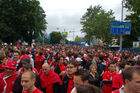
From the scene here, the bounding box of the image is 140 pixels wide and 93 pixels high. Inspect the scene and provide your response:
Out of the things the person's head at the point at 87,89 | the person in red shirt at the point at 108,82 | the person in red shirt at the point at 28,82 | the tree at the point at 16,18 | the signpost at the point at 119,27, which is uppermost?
the tree at the point at 16,18

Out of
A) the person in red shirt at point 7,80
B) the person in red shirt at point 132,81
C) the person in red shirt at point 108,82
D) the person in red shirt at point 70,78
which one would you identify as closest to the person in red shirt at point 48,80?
the person in red shirt at point 70,78

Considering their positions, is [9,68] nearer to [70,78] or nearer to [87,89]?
[70,78]

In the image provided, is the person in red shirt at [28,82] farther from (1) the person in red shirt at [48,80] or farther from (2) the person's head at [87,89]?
(1) the person in red shirt at [48,80]

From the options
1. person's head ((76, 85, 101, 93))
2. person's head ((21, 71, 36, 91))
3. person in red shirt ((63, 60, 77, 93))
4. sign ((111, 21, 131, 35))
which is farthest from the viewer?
sign ((111, 21, 131, 35))

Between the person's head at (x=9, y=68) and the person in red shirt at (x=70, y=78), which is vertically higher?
the person's head at (x=9, y=68)

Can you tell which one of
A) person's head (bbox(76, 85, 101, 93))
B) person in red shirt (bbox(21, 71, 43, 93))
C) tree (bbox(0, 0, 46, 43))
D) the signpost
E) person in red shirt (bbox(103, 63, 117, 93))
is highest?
tree (bbox(0, 0, 46, 43))

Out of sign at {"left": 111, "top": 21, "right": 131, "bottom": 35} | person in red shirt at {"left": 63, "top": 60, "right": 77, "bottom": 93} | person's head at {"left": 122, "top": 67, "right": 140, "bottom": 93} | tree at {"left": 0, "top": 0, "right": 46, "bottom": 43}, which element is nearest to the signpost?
sign at {"left": 111, "top": 21, "right": 131, "bottom": 35}

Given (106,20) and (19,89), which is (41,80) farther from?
(106,20)

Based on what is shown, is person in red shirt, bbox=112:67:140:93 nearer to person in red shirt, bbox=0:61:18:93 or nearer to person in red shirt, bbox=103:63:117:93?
person in red shirt, bbox=103:63:117:93

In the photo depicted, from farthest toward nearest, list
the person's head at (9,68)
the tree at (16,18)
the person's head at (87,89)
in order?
the tree at (16,18), the person's head at (9,68), the person's head at (87,89)

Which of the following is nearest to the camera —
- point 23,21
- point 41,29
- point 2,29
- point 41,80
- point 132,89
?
point 132,89

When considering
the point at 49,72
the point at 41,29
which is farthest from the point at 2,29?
the point at 49,72

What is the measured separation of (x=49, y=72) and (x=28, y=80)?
163 centimetres

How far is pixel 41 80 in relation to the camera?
13.8 ft
